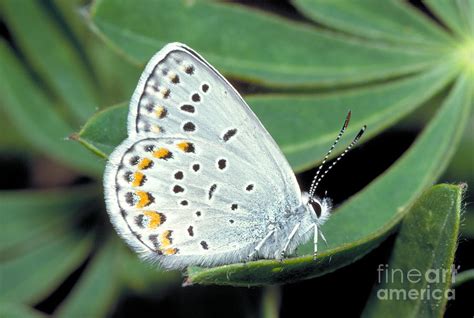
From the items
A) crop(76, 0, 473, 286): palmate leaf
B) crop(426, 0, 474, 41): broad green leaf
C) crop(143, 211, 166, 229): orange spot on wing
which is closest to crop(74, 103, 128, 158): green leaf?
crop(76, 0, 473, 286): palmate leaf

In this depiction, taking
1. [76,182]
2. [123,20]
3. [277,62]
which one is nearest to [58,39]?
[76,182]

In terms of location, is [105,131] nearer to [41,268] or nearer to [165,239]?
[165,239]

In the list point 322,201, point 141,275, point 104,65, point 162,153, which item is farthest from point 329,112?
point 104,65

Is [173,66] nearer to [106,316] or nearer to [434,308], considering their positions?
[434,308]

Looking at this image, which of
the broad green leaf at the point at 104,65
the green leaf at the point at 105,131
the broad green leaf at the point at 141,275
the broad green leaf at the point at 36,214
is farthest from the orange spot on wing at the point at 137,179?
the broad green leaf at the point at 36,214

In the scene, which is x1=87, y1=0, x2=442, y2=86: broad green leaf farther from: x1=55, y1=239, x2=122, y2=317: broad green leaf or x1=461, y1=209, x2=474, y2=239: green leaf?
x1=55, y1=239, x2=122, y2=317: broad green leaf

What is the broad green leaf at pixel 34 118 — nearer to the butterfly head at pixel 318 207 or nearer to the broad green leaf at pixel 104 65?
Result: the broad green leaf at pixel 104 65
